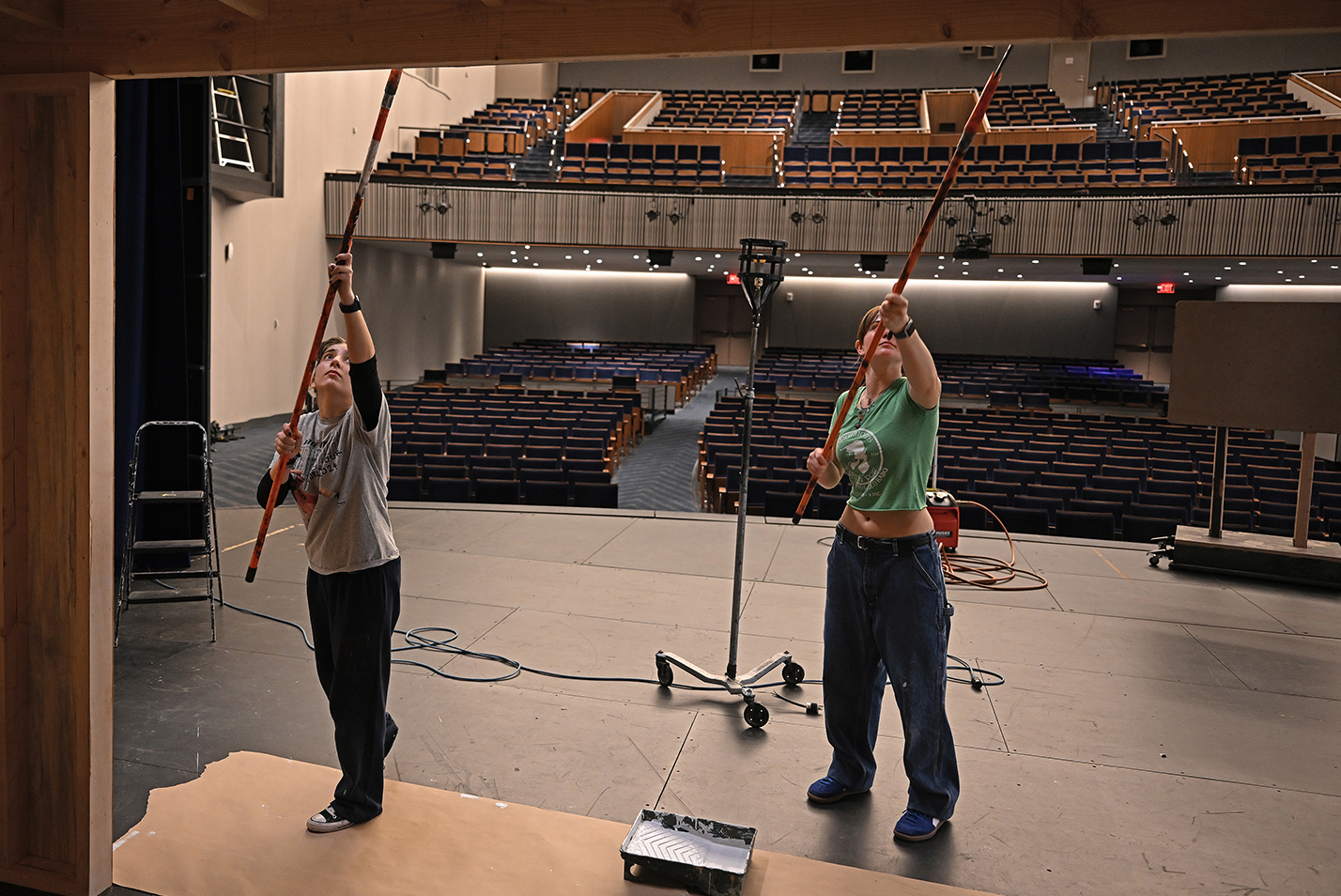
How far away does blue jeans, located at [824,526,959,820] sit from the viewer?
2680mm

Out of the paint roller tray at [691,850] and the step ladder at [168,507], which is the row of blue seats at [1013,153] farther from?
the paint roller tray at [691,850]

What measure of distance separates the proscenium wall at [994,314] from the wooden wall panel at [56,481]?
74.8 ft

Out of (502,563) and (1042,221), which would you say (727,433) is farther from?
(1042,221)

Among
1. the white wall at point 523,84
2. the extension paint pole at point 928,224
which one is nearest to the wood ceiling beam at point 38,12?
the extension paint pole at point 928,224

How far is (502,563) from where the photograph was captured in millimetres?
5824

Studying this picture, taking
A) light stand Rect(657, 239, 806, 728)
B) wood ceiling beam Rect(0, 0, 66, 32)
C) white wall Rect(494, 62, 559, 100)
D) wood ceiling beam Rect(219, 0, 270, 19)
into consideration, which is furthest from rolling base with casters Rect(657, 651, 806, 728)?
white wall Rect(494, 62, 559, 100)

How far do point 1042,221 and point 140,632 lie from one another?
16469 mm

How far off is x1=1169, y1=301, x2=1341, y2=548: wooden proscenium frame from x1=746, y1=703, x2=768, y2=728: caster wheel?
412 centimetres

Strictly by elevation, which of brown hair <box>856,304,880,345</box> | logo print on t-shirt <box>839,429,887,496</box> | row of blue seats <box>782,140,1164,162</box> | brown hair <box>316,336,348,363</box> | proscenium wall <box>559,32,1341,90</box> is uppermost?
proscenium wall <box>559,32,1341,90</box>

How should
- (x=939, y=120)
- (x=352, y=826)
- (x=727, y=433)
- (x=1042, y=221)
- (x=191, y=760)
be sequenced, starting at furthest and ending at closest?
(x=939, y=120) → (x=1042, y=221) → (x=727, y=433) → (x=191, y=760) → (x=352, y=826)

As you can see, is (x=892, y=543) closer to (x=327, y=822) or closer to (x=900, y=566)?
(x=900, y=566)

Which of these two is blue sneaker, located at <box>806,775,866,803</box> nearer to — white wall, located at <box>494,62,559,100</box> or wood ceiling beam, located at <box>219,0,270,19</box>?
wood ceiling beam, located at <box>219,0,270,19</box>

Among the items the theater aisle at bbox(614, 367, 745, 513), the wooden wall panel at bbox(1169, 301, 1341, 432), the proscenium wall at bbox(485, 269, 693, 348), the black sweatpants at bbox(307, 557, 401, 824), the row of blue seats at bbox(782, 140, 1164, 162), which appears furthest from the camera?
the proscenium wall at bbox(485, 269, 693, 348)

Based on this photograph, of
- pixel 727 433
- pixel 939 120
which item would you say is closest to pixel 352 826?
pixel 727 433
